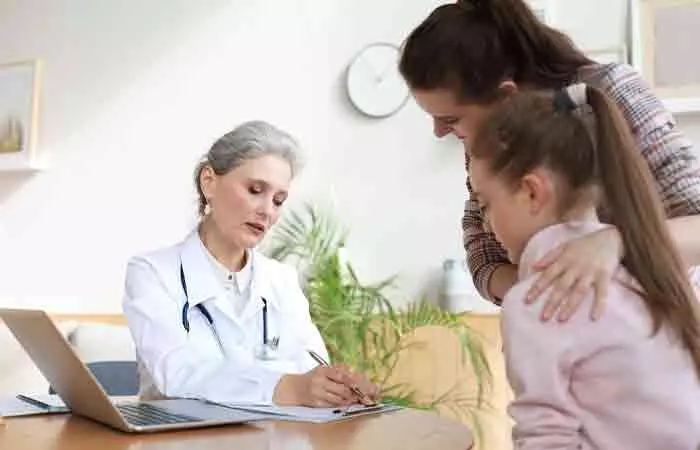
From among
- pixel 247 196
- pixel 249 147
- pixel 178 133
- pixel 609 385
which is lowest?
pixel 609 385

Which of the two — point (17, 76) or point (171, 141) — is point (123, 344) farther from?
point (17, 76)

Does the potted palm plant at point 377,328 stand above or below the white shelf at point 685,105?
below

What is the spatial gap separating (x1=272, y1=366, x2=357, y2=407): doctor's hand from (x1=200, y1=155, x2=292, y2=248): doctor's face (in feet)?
1.52

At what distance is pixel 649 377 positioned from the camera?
1.10 metres

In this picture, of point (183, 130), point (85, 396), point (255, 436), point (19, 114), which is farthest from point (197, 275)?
point (19, 114)

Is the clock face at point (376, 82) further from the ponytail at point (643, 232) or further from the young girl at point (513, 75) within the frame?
the ponytail at point (643, 232)

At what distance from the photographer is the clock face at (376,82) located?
12.0 feet

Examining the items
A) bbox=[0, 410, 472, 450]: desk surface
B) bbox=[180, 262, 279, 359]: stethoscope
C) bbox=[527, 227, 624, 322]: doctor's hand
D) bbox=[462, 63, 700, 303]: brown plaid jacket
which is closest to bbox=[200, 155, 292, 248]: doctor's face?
bbox=[180, 262, 279, 359]: stethoscope

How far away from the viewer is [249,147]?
223 cm

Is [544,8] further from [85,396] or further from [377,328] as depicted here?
[85,396]

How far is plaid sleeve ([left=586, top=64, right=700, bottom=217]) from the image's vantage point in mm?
1504

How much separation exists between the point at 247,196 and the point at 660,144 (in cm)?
97

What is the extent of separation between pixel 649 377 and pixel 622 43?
2.49m

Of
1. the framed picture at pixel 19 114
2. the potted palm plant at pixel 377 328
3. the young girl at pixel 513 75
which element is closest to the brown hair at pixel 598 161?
the young girl at pixel 513 75
